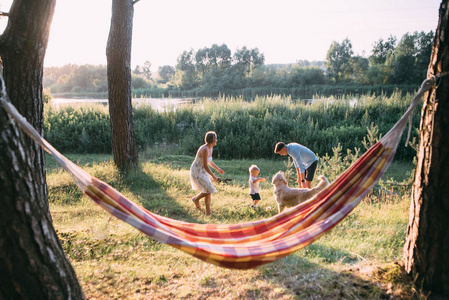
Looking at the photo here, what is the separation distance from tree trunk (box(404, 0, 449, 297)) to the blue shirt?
377 centimetres

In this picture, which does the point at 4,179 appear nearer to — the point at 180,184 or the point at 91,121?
the point at 180,184

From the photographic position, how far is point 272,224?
3.03 m

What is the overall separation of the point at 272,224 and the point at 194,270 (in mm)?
970

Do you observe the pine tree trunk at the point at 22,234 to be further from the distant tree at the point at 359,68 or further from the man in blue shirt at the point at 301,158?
the distant tree at the point at 359,68

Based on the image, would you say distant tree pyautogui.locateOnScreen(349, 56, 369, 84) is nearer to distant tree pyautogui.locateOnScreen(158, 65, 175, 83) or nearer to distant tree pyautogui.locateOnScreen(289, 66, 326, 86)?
distant tree pyautogui.locateOnScreen(289, 66, 326, 86)

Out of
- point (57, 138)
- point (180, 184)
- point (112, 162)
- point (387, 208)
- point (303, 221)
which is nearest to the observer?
point (303, 221)

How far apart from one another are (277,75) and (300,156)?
5069 cm

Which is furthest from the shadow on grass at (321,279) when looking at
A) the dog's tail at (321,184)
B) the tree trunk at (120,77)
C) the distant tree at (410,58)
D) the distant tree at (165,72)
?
the distant tree at (165,72)

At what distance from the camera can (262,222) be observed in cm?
305

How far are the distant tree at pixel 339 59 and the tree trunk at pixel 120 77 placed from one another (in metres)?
60.4

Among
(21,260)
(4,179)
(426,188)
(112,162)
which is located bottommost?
(112,162)

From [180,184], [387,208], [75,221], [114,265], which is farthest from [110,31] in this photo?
[387,208]

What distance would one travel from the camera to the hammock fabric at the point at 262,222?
2402 mm

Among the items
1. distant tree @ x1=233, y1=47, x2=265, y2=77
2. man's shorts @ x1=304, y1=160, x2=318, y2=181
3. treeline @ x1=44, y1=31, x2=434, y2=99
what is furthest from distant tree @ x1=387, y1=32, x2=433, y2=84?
man's shorts @ x1=304, y1=160, x2=318, y2=181
